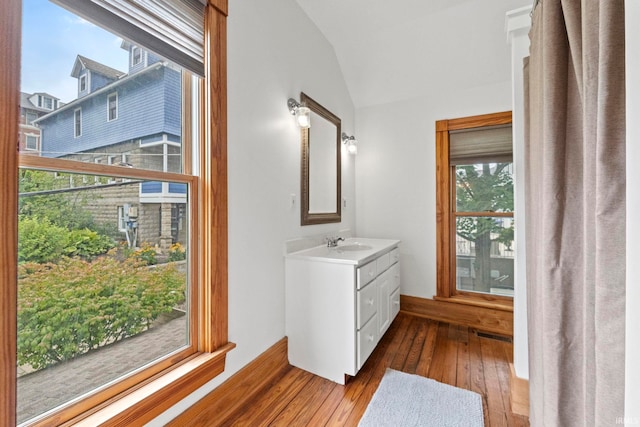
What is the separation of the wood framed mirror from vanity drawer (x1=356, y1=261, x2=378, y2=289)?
0.62m

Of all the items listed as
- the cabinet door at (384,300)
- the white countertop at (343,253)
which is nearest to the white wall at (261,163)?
the white countertop at (343,253)

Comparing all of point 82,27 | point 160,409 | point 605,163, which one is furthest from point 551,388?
point 82,27

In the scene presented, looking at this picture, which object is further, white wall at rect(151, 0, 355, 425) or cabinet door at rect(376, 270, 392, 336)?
cabinet door at rect(376, 270, 392, 336)

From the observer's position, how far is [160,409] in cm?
120

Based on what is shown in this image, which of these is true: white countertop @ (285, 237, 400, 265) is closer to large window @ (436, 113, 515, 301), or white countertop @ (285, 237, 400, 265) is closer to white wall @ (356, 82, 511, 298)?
white wall @ (356, 82, 511, 298)

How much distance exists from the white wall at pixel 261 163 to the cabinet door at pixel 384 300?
2.37ft

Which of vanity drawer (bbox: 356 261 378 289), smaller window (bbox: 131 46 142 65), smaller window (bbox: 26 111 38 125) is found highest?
smaller window (bbox: 131 46 142 65)

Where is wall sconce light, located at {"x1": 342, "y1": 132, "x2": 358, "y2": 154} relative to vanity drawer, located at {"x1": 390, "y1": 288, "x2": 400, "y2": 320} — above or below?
above

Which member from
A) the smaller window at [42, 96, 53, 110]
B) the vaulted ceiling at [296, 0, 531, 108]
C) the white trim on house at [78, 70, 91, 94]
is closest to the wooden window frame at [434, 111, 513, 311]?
the vaulted ceiling at [296, 0, 531, 108]

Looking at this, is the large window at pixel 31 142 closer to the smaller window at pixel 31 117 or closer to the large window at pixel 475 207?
the smaller window at pixel 31 117

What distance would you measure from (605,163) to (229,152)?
1.51 m

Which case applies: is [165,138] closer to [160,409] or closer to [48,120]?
[48,120]

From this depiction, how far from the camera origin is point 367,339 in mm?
1908

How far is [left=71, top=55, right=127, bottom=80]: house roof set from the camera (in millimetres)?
1058
